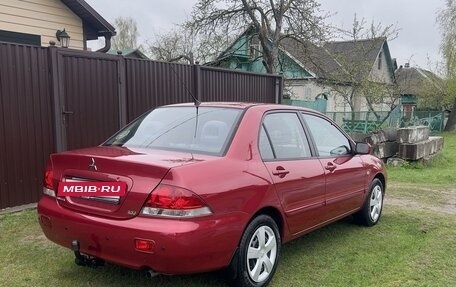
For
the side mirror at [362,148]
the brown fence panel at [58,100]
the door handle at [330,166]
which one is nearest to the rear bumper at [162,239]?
the door handle at [330,166]

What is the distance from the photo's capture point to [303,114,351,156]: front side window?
478 cm

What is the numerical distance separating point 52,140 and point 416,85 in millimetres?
29078

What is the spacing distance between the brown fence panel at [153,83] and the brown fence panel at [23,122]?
1.56m

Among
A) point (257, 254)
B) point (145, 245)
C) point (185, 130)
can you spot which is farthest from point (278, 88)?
point (145, 245)

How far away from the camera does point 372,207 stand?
19.1 ft

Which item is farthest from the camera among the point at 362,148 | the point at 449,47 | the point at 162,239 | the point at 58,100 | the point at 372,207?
Answer: the point at 449,47

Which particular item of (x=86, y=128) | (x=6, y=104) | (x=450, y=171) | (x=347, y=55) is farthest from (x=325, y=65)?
(x=6, y=104)

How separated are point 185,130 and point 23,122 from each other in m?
3.12

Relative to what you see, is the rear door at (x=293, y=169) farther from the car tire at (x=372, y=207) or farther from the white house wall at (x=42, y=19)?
the white house wall at (x=42, y=19)

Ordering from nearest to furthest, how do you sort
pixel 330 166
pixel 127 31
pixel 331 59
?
pixel 330 166 < pixel 331 59 < pixel 127 31

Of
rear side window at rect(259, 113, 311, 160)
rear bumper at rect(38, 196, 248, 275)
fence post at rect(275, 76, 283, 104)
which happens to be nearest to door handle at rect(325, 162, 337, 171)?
rear side window at rect(259, 113, 311, 160)

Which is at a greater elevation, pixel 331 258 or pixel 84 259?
pixel 84 259

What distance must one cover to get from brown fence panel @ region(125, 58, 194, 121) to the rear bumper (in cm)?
409

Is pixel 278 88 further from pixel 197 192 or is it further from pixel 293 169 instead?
pixel 197 192
